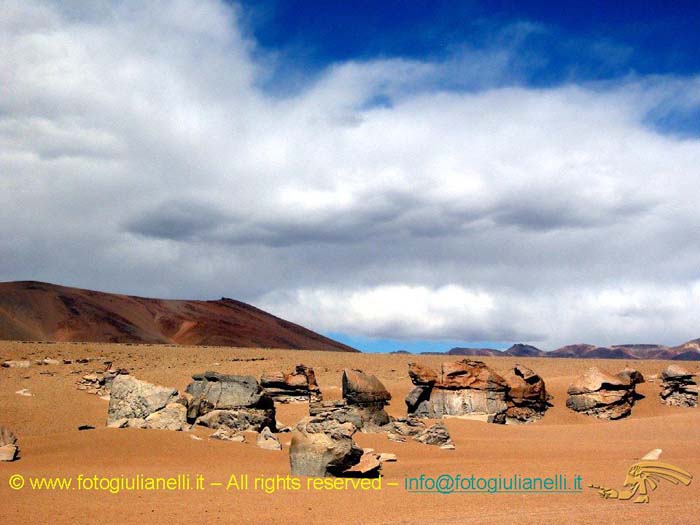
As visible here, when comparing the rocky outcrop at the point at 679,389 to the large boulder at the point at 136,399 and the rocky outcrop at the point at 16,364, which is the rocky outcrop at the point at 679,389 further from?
the rocky outcrop at the point at 16,364

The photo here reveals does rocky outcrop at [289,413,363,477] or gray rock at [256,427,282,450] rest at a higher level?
rocky outcrop at [289,413,363,477]

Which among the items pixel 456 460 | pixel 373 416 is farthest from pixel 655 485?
pixel 373 416

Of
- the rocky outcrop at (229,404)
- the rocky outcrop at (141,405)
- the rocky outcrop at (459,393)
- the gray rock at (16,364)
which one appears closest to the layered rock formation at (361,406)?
the rocky outcrop at (229,404)

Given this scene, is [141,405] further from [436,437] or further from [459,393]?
[459,393]

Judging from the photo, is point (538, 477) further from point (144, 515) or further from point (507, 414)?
point (507, 414)

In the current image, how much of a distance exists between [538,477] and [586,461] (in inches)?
134

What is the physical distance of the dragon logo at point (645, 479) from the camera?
10844mm

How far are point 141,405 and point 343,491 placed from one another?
936 cm

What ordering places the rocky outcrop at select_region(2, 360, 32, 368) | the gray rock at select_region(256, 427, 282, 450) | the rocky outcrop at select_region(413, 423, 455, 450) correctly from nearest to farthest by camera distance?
1. the gray rock at select_region(256, 427, 282, 450)
2. the rocky outcrop at select_region(413, 423, 455, 450)
3. the rocky outcrop at select_region(2, 360, 32, 368)

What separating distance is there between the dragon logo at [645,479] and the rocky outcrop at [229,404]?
11.5m

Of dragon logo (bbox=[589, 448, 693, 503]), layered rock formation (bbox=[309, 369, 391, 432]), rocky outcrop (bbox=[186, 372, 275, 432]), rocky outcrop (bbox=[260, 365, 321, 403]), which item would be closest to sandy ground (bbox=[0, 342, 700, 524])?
dragon logo (bbox=[589, 448, 693, 503])

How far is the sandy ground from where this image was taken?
921 cm

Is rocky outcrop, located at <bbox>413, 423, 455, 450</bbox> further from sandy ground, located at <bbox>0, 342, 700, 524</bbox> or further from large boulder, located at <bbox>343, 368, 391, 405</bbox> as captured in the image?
large boulder, located at <bbox>343, 368, 391, 405</bbox>

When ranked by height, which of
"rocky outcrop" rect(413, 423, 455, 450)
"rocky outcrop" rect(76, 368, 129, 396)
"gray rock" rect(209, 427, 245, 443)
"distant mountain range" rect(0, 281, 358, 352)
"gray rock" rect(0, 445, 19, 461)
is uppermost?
"distant mountain range" rect(0, 281, 358, 352)
